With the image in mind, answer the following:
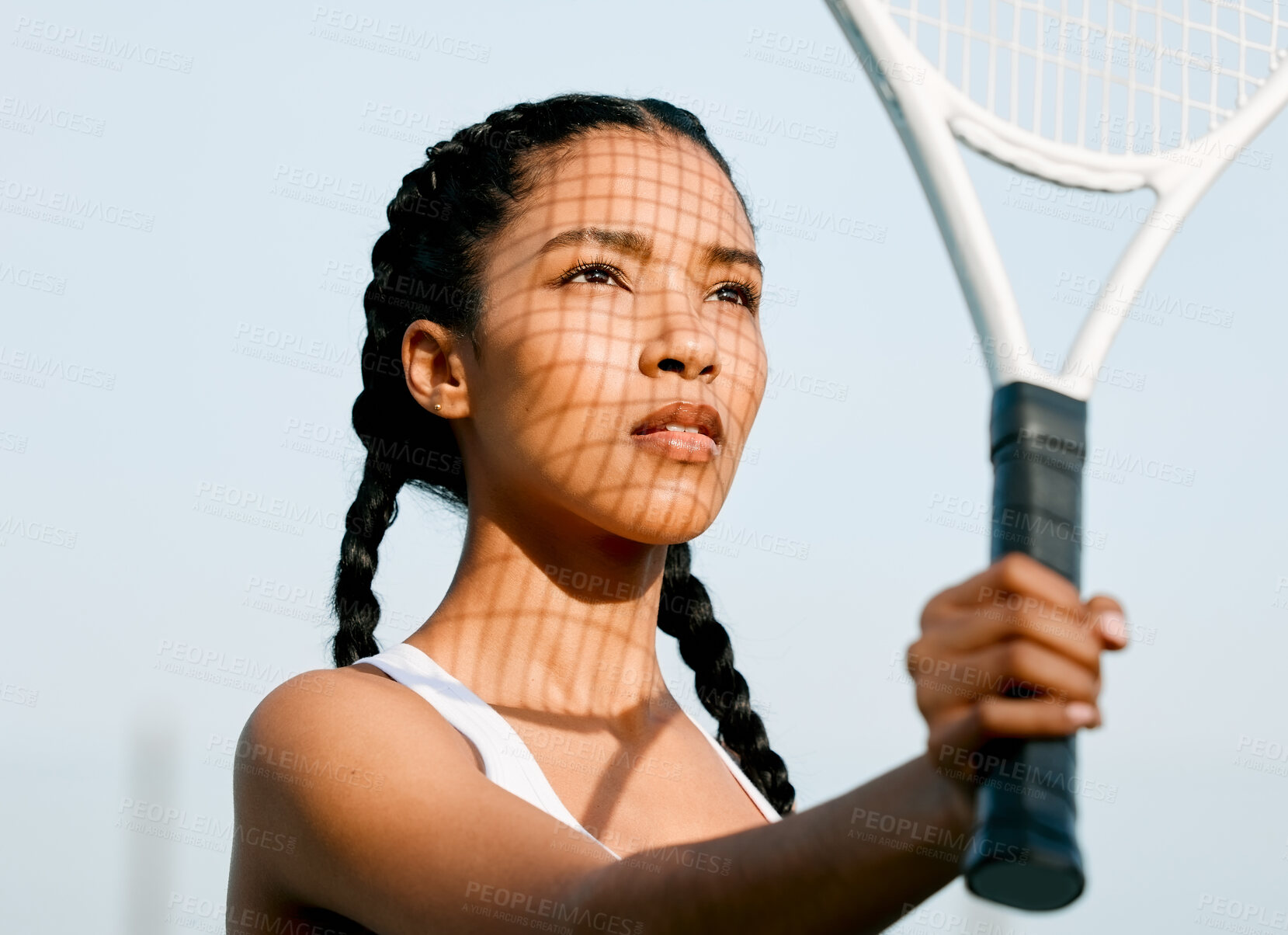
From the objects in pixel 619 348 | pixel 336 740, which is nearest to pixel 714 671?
pixel 619 348

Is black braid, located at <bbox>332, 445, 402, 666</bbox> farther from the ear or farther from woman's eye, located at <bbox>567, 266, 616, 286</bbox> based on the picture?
woman's eye, located at <bbox>567, 266, 616, 286</bbox>

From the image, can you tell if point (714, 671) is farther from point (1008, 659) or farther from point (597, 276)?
point (1008, 659)

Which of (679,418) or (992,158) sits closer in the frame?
(992,158)

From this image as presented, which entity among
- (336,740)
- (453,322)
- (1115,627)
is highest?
(453,322)

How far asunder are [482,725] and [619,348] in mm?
679

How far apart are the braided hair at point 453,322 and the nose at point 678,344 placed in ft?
1.20

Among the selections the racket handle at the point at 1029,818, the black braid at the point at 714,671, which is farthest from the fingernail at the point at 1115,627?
the black braid at the point at 714,671

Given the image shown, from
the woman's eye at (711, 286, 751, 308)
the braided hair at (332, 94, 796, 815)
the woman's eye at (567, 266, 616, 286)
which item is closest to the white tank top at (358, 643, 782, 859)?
the braided hair at (332, 94, 796, 815)

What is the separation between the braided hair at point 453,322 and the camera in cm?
270

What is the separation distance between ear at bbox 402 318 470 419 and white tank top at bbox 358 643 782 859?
0.48 metres

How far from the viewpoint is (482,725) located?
88.3 inches

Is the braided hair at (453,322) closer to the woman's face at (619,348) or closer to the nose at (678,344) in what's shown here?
the woman's face at (619,348)

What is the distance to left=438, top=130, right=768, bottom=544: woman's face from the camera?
2.32 meters

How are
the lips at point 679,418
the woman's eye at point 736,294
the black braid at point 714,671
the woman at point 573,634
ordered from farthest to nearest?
the black braid at point 714,671 → the woman's eye at point 736,294 → the lips at point 679,418 → the woman at point 573,634
